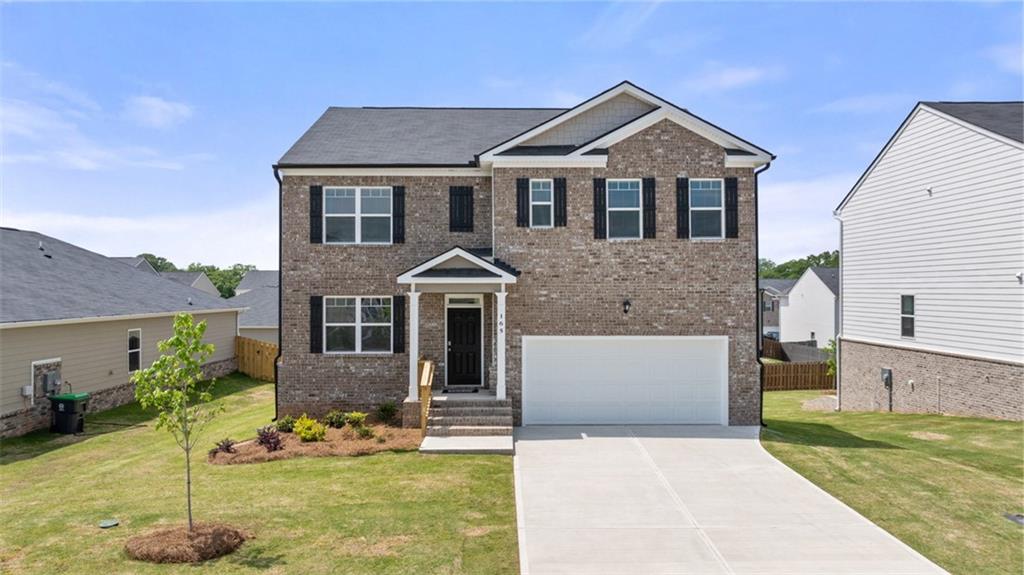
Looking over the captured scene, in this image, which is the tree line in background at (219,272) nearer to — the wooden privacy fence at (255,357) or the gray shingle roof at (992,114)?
the wooden privacy fence at (255,357)

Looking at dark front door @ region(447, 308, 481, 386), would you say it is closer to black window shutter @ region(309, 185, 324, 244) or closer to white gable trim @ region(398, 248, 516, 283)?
white gable trim @ region(398, 248, 516, 283)

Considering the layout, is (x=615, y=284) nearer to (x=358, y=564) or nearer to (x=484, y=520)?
(x=484, y=520)

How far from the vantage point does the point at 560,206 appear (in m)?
14.1

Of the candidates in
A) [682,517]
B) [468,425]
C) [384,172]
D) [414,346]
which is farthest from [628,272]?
[682,517]

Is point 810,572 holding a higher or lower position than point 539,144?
lower

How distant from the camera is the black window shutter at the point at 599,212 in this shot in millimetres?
14086

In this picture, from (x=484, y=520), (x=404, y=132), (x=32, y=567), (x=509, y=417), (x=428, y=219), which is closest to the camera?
(x=32, y=567)

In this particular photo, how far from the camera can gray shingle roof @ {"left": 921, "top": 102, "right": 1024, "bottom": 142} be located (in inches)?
622

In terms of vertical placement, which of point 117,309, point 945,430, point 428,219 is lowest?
point 945,430

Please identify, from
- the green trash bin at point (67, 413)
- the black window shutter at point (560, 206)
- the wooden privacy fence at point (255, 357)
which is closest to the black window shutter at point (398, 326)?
the black window shutter at point (560, 206)

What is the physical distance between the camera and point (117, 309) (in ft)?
62.5

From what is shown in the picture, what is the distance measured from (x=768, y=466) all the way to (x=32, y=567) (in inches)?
441

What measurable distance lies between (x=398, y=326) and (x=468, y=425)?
3457 millimetres

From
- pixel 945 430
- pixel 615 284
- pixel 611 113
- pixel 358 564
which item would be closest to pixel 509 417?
pixel 615 284
